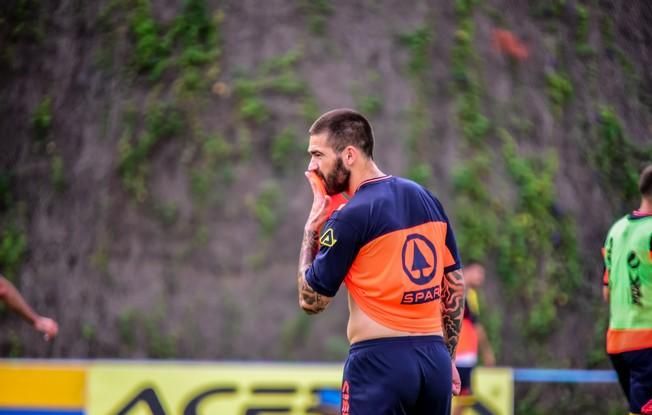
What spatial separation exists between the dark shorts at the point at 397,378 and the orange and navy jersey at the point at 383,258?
0.34 feet

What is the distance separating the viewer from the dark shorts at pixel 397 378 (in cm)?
407

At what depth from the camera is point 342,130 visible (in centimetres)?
430

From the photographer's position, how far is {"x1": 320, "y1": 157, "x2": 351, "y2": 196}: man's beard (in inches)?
170

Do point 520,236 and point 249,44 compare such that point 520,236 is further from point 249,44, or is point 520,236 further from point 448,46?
point 249,44

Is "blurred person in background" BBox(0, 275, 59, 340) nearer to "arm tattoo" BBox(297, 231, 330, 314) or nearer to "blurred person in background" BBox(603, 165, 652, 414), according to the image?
"arm tattoo" BBox(297, 231, 330, 314)

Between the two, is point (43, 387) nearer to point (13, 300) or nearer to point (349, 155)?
point (13, 300)

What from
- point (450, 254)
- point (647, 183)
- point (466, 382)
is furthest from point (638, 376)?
point (466, 382)

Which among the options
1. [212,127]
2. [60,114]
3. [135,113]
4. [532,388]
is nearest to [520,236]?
[532,388]

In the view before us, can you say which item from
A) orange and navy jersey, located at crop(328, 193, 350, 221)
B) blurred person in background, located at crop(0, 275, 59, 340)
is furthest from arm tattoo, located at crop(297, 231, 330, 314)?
blurred person in background, located at crop(0, 275, 59, 340)

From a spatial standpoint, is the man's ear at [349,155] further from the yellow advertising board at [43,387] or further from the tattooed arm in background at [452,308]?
the yellow advertising board at [43,387]

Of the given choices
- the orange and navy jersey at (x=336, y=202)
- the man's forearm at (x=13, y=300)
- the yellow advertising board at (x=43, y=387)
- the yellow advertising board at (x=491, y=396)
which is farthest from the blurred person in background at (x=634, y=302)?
the yellow advertising board at (x=43, y=387)

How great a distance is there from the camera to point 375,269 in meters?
4.16

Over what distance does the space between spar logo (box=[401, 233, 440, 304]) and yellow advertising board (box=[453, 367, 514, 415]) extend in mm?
4269

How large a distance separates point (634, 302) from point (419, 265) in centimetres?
264
